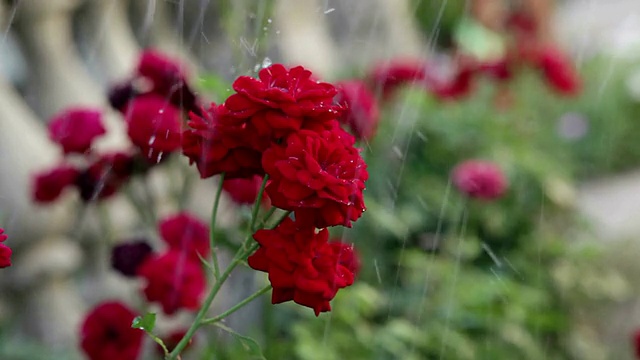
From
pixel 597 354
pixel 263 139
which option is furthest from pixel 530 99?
pixel 263 139

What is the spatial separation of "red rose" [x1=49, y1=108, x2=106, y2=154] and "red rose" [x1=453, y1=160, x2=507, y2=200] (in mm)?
1315

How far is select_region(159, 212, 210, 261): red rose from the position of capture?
4.49 ft

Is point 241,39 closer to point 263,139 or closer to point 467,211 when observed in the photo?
point 263,139

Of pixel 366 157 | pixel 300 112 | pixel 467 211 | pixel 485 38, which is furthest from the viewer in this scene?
pixel 485 38

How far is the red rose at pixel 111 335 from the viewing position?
1267 millimetres

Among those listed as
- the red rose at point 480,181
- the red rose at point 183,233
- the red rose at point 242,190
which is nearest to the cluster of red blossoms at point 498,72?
the red rose at point 480,181

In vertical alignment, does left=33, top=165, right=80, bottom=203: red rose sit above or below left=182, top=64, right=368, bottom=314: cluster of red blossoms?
below

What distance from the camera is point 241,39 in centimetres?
179

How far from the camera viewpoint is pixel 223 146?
87 centimetres

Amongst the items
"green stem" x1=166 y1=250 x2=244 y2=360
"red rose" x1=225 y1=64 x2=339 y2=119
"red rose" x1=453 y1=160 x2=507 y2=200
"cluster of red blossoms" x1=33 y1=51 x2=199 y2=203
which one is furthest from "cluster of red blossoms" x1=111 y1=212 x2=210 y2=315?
"red rose" x1=453 y1=160 x2=507 y2=200

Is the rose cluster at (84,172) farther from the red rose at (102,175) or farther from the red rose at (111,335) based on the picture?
the red rose at (111,335)

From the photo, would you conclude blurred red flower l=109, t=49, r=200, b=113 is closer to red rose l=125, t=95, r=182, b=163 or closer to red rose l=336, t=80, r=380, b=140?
red rose l=125, t=95, r=182, b=163

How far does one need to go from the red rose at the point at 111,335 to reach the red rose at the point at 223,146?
448 millimetres

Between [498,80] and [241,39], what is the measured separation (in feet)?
5.31
